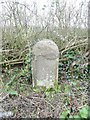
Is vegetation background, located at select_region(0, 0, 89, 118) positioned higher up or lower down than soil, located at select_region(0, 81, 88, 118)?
higher up

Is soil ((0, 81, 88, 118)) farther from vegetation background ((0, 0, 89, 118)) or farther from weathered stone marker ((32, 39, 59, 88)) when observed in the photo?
vegetation background ((0, 0, 89, 118))

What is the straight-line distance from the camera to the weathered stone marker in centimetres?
371

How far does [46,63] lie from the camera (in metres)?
3.72

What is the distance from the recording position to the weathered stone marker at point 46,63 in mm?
3707

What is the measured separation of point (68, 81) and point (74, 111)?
102 centimetres

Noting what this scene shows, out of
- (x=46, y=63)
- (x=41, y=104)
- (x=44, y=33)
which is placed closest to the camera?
(x=41, y=104)

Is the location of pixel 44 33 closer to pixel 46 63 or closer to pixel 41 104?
pixel 46 63

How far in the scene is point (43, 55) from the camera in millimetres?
3711

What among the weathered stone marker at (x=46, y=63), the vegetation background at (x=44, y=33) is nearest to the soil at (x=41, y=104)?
the weathered stone marker at (x=46, y=63)

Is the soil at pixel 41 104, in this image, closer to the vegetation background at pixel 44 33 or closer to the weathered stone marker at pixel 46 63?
the weathered stone marker at pixel 46 63

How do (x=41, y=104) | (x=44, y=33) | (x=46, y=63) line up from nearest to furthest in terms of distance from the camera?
1. (x=41, y=104)
2. (x=46, y=63)
3. (x=44, y=33)

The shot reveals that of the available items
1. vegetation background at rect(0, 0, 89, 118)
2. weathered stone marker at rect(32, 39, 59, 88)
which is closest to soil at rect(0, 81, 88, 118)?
weathered stone marker at rect(32, 39, 59, 88)

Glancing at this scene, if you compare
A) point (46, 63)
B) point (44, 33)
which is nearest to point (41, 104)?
point (46, 63)

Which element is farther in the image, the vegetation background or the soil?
the vegetation background
